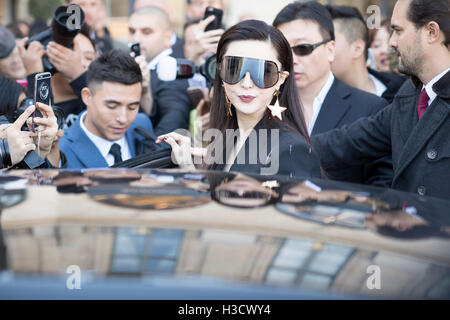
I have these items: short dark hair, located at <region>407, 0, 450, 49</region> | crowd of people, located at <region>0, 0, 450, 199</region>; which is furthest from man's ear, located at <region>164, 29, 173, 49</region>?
short dark hair, located at <region>407, 0, 450, 49</region>

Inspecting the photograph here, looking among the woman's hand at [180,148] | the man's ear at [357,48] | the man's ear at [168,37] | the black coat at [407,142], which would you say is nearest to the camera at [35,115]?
the woman's hand at [180,148]

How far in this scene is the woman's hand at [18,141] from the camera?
8.36 feet

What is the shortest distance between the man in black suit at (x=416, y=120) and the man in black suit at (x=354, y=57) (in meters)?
1.33

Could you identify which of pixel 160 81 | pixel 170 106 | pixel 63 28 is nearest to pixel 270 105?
pixel 63 28

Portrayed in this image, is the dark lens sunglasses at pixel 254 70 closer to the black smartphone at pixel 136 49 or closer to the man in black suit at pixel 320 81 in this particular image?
the man in black suit at pixel 320 81

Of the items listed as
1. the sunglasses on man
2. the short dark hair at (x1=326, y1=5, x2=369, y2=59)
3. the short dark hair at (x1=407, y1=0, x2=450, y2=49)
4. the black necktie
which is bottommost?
the black necktie

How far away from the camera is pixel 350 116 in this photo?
3.80 meters

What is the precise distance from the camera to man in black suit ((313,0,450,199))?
2.73 meters

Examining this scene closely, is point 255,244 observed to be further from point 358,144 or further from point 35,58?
point 35,58

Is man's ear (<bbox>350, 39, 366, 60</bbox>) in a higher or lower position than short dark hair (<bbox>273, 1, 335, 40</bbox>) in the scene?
lower

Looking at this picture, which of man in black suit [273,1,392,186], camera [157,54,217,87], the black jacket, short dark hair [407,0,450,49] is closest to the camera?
short dark hair [407,0,450,49]

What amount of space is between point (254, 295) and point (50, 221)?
0.47 meters

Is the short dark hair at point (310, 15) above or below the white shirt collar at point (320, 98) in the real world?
above

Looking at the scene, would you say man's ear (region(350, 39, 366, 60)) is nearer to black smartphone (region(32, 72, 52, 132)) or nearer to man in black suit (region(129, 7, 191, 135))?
man in black suit (region(129, 7, 191, 135))
